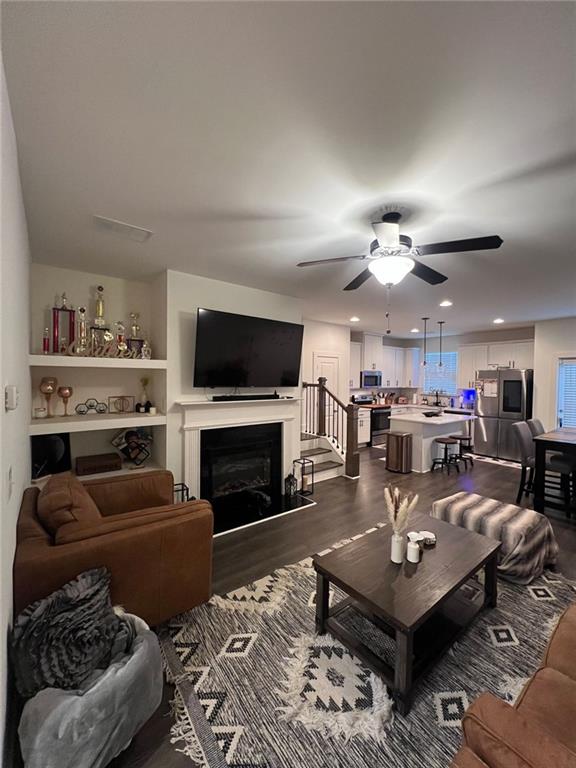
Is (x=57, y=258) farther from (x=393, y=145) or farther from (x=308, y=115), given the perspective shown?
(x=393, y=145)

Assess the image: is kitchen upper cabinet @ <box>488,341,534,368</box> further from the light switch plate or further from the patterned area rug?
the light switch plate

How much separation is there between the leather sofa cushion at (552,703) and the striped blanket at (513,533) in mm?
Result: 1522

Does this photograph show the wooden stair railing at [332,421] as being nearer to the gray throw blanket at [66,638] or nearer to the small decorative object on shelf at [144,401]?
the small decorative object on shelf at [144,401]

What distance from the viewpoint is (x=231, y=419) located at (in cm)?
397

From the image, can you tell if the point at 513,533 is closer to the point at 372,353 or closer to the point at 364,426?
the point at 364,426

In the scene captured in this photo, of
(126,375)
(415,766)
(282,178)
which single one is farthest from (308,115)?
(126,375)

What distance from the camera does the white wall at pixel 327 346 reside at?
20.2ft

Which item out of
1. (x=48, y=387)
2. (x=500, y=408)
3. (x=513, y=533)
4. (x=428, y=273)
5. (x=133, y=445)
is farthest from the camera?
(x=500, y=408)

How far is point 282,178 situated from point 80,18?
0.99 metres

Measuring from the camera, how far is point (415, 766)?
1.38m

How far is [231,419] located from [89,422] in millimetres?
1476

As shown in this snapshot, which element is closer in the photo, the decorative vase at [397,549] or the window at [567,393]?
the decorative vase at [397,549]

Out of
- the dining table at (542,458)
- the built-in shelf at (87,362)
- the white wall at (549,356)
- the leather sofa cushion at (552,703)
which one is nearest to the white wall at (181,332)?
the built-in shelf at (87,362)

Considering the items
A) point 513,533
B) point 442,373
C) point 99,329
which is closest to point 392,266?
point 513,533
